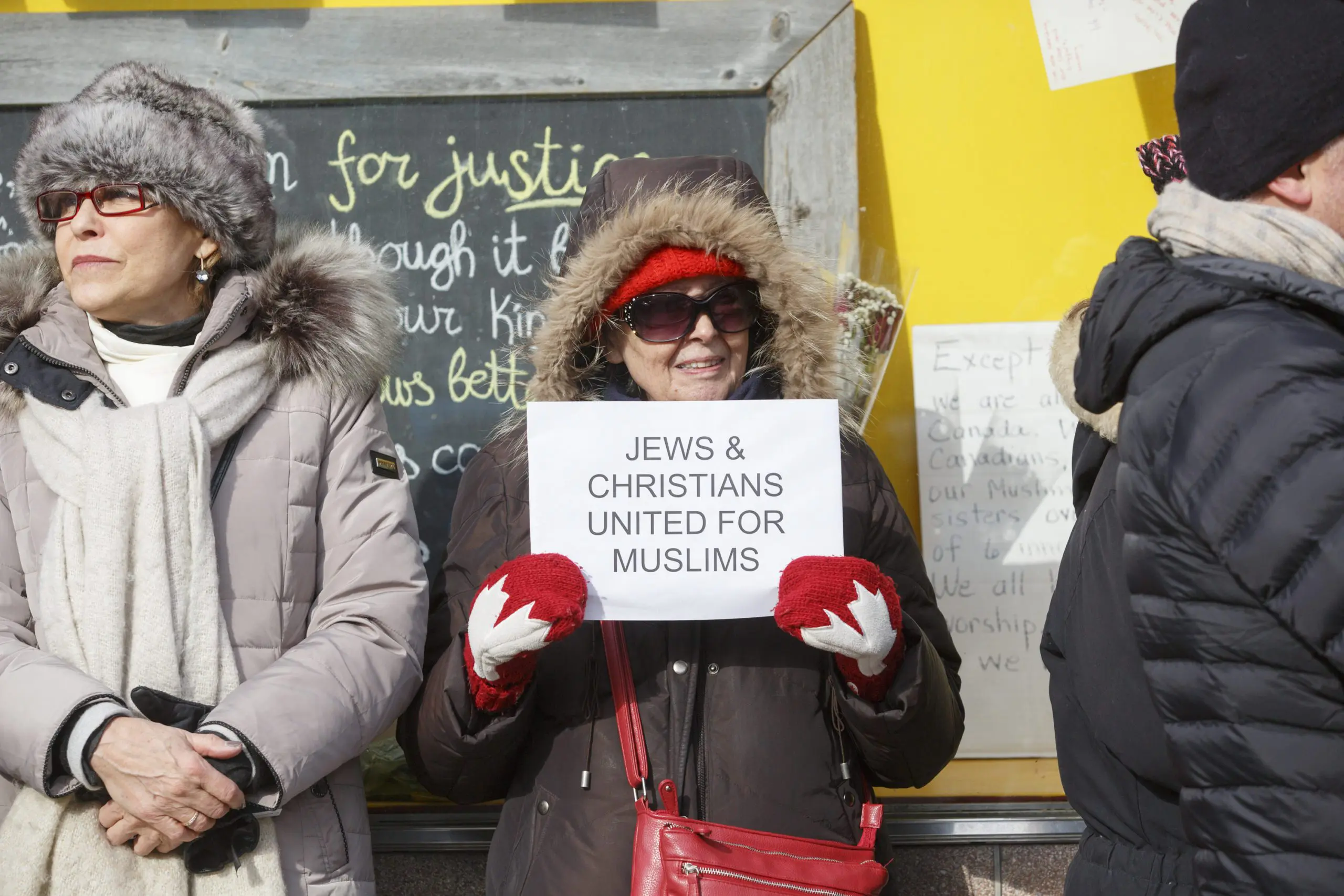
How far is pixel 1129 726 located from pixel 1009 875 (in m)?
1.88

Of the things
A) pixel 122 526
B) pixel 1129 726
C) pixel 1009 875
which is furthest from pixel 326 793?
pixel 1009 875

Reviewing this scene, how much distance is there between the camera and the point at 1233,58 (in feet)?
5.34

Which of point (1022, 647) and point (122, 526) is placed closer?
point (122, 526)

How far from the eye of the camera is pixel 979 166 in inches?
145

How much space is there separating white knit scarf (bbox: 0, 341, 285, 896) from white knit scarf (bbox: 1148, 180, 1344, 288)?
1.78m

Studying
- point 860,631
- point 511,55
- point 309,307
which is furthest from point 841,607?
point 511,55

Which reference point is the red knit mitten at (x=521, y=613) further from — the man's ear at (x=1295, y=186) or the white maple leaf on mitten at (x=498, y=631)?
the man's ear at (x=1295, y=186)

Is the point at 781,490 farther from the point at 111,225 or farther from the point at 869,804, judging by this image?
the point at 111,225

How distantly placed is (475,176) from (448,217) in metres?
0.14

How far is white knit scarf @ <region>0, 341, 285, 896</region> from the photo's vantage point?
2.27 metres

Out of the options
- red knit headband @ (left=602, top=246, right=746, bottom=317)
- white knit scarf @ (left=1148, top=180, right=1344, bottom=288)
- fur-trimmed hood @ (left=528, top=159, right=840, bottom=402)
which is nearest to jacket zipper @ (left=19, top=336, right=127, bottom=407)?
fur-trimmed hood @ (left=528, top=159, right=840, bottom=402)

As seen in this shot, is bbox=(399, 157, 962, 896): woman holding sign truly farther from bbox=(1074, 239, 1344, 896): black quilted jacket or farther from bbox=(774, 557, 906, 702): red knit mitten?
bbox=(1074, 239, 1344, 896): black quilted jacket

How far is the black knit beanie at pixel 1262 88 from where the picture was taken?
1.59 metres

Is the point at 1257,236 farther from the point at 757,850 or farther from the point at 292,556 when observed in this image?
the point at 292,556
